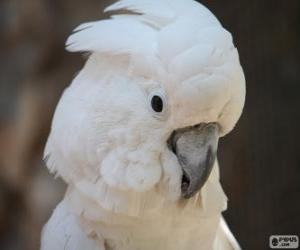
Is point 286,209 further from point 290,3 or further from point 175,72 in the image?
point 175,72

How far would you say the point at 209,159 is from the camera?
1040 mm

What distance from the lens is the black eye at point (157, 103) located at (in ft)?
3.44

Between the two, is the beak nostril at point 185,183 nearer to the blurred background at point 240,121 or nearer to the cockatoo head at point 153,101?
the cockatoo head at point 153,101

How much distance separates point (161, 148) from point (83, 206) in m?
0.24

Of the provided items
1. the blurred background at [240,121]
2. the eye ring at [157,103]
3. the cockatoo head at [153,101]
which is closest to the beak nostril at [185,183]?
the cockatoo head at [153,101]

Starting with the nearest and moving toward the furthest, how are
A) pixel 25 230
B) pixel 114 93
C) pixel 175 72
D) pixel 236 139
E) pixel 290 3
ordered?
pixel 175 72 < pixel 114 93 < pixel 290 3 < pixel 236 139 < pixel 25 230

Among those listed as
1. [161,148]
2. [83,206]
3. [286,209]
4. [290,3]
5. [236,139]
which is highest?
[290,3]

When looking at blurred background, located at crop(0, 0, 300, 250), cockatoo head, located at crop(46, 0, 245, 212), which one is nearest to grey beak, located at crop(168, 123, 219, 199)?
cockatoo head, located at crop(46, 0, 245, 212)

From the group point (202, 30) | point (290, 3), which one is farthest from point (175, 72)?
point (290, 3)

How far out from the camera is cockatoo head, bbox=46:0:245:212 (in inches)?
39.8

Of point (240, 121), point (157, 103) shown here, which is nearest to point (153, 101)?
point (157, 103)

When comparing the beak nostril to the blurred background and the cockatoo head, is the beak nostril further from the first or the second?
the blurred background

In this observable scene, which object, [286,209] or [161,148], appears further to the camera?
[286,209]

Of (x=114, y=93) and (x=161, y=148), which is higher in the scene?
(x=114, y=93)
